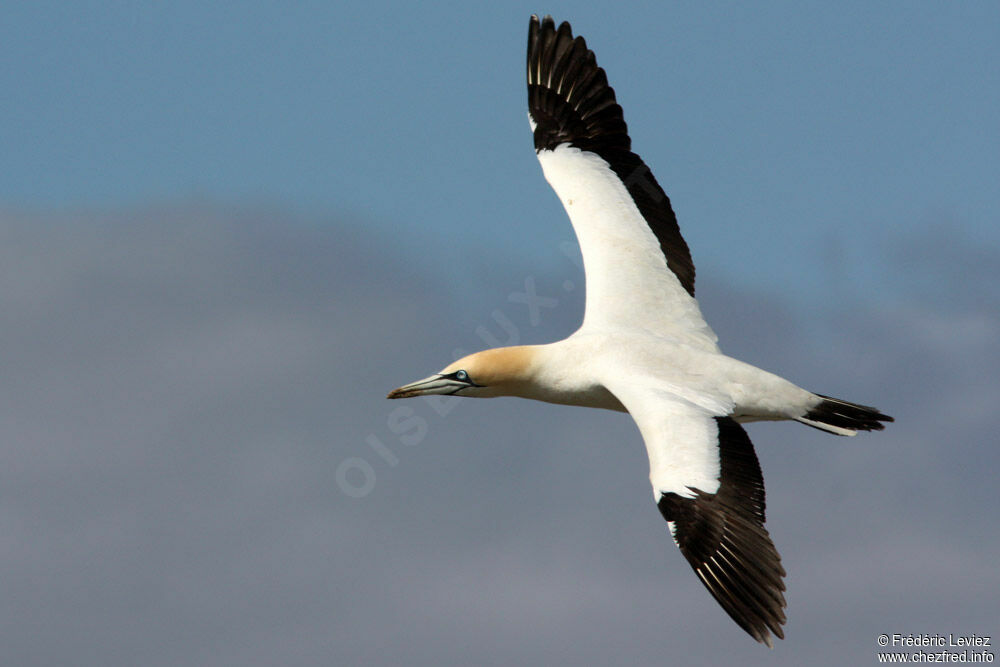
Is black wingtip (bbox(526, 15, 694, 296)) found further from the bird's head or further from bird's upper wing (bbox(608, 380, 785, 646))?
bird's upper wing (bbox(608, 380, 785, 646))

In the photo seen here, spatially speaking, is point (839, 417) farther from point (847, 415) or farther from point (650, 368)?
point (650, 368)

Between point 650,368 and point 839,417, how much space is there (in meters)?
1.99

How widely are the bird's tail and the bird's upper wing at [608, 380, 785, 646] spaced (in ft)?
5.15

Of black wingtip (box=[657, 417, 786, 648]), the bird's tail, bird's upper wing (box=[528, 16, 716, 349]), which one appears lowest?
black wingtip (box=[657, 417, 786, 648])

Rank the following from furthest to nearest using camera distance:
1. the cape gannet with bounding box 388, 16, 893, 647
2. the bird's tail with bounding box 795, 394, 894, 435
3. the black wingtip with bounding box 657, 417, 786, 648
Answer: the bird's tail with bounding box 795, 394, 894, 435 → the cape gannet with bounding box 388, 16, 893, 647 → the black wingtip with bounding box 657, 417, 786, 648

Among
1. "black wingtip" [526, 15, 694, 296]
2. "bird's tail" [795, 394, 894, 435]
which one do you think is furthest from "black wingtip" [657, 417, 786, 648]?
"black wingtip" [526, 15, 694, 296]

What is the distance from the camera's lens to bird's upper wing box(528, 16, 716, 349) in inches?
555

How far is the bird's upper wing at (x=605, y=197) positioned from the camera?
1409 cm

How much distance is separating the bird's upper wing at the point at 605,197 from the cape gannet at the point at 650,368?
1cm

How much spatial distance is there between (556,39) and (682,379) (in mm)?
5199

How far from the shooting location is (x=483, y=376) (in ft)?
44.1

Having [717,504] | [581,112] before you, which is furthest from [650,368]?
[581,112]

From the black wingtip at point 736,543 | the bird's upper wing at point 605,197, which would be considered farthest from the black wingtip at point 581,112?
the black wingtip at point 736,543

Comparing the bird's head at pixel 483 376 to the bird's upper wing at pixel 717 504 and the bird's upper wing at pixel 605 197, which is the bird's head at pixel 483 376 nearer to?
the bird's upper wing at pixel 605 197
